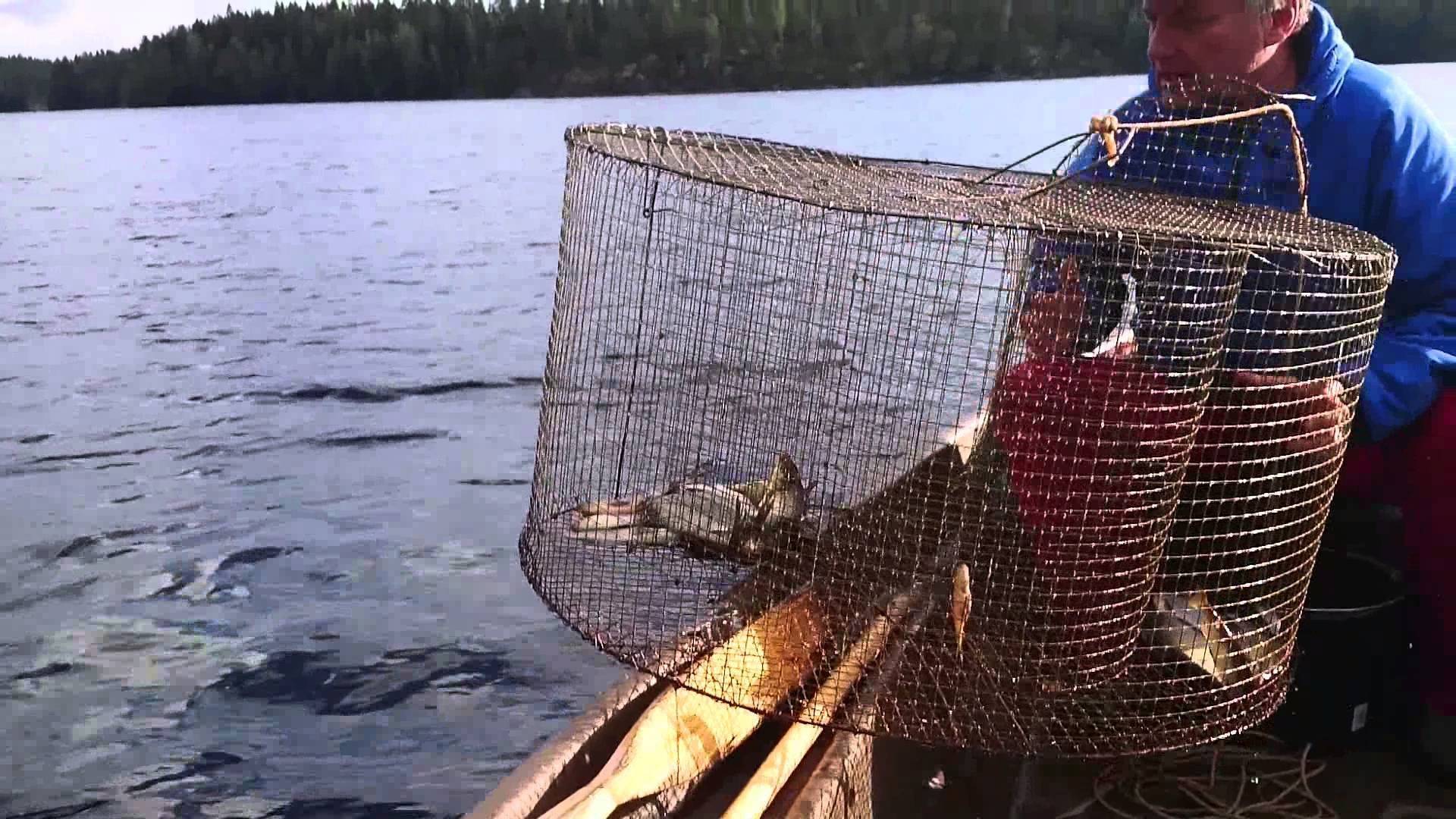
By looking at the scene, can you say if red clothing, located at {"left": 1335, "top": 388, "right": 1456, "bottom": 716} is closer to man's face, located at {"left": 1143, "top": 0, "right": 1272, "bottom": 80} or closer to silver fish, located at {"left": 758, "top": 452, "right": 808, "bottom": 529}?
man's face, located at {"left": 1143, "top": 0, "right": 1272, "bottom": 80}

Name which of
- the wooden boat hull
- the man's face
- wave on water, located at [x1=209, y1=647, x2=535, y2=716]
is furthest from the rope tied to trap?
wave on water, located at [x1=209, y1=647, x2=535, y2=716]

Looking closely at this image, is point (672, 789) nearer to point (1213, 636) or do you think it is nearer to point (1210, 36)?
point (1213, 636)

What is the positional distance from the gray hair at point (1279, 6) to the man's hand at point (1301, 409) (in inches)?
34.1

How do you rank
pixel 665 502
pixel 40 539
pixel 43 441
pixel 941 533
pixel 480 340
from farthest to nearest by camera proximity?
1. pixel 480 340
2. pixel 43 441
3. pixel 40 539
4. pixel 665 502
5. pixel 941 533

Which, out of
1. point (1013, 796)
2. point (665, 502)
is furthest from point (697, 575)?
point (1013, 796)

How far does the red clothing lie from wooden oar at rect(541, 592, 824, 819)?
1383 millimetres

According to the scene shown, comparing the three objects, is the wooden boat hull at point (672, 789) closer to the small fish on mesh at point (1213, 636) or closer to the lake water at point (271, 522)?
the small fish on mesh at point (1213, 636)

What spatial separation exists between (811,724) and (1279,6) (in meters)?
1.90

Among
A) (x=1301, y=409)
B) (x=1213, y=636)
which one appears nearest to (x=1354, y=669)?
(x=1213, y=636)

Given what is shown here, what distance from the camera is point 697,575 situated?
3.32 metres

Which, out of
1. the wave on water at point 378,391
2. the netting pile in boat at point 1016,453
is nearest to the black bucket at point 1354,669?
the netting pile in boat at point 1016,453

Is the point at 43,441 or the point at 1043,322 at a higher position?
the point at 1043,322

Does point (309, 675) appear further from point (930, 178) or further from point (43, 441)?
point (43, 441)

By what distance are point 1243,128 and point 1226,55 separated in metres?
0.18
